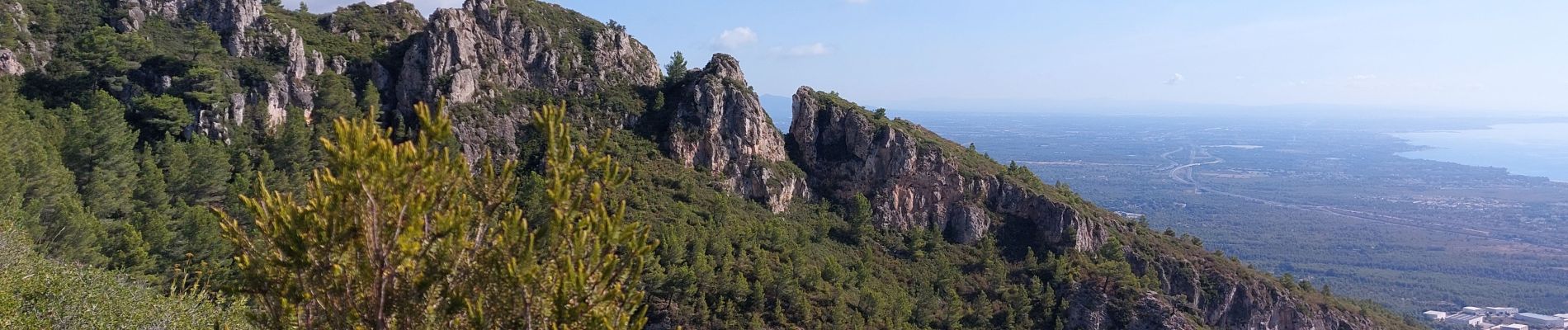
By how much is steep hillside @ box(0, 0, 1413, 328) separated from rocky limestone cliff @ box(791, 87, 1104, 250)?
15 centimetres

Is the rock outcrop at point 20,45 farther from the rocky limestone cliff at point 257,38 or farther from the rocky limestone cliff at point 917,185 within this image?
the rocky limestone cliff at point 917,185

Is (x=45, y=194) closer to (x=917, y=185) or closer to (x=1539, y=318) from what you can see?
(x=917, y=185)

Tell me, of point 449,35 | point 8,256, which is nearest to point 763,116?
point 449,35

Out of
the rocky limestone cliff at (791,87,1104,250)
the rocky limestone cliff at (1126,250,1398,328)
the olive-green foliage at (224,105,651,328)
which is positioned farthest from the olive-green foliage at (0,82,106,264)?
the rocky limestone cliff at (1126,250,1398,328)

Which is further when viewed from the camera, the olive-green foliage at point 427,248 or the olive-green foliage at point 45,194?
the olive-green foliage at point 45,194

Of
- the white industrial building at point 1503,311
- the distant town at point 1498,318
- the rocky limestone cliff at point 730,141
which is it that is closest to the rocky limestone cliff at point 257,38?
the rocky limestone cliff at point 730,141

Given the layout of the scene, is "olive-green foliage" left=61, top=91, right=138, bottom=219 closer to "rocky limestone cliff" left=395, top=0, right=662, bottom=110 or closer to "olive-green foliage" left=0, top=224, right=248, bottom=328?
"olive-green foliage" left=0, top=224, right=248, bottom=328

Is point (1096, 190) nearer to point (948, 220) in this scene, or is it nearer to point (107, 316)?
point (948, 220)

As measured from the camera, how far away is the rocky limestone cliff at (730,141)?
48125mm

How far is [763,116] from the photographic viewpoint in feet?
169

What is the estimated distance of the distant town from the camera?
276 feet

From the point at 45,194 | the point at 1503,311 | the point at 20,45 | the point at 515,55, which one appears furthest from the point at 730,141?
the point at 1503,311

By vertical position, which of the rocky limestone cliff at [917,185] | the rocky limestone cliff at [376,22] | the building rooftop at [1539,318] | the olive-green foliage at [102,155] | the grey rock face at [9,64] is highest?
the rocky limestone cliff at [376,22]

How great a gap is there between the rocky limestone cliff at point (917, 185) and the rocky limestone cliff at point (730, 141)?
339cm
